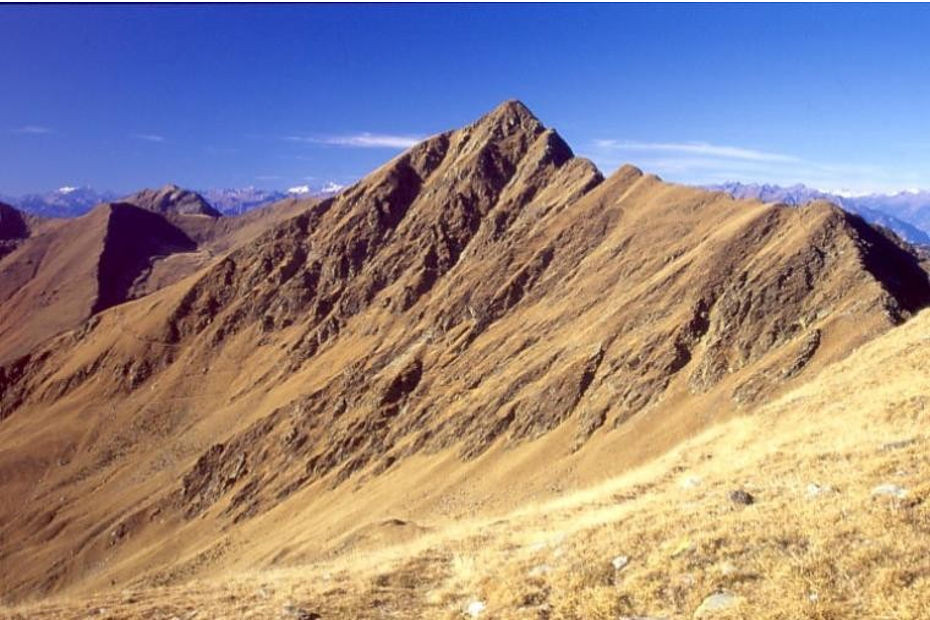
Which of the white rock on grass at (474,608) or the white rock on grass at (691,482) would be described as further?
the white rock on grass at (691,482)

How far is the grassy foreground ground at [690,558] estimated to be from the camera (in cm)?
1061

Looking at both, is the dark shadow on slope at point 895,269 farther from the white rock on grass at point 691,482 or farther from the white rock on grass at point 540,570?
the white rock on grass at point 540,570

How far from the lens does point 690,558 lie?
1259cm

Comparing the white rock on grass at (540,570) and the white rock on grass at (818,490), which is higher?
the white rock on grass at (818,490)

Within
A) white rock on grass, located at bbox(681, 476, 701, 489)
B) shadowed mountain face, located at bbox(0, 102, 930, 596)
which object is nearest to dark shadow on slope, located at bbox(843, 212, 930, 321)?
shadowed mountain face, located at bbox(0, 102, 930, 596)

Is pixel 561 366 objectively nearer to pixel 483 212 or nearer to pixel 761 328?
pixel 761 328

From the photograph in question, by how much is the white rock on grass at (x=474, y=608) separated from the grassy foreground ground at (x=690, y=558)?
0.10 ft

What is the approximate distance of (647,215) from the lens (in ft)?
275

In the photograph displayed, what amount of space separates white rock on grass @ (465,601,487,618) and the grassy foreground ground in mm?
32

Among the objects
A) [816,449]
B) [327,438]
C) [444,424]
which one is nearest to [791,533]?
[816,449]

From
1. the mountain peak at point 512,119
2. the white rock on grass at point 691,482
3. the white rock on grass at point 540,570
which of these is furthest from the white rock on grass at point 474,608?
the mountain peak at point 512,119

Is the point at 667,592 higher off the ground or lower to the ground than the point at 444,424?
higher

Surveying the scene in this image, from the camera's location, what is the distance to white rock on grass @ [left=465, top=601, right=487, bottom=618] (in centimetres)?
1280

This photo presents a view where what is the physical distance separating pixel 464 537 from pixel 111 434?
9024 cm
